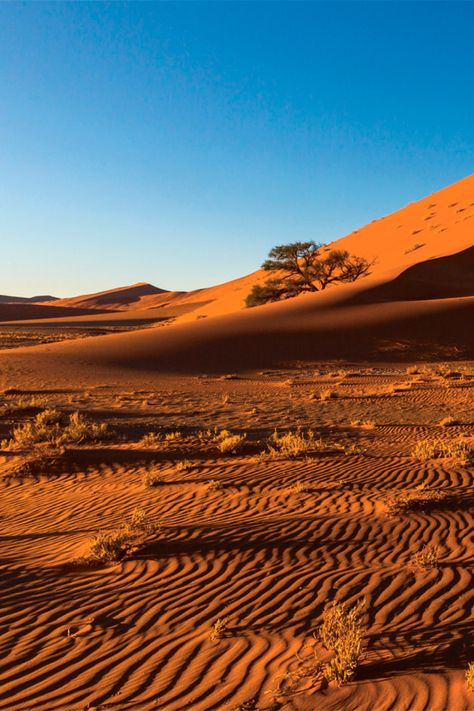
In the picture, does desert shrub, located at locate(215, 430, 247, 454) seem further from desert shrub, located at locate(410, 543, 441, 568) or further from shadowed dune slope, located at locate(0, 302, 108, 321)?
shadowed dune slope, located at locate(0, 302, 108, 321)

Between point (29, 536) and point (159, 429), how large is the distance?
25.4 ft

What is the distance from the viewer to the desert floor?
3.92 meters

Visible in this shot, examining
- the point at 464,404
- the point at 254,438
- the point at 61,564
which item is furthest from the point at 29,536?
the point at 464,404

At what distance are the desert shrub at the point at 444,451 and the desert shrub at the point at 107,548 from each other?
6644 mm

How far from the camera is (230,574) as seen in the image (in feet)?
19.4

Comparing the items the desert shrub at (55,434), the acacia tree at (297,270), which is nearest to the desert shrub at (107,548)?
the desert shrub at (55,434)

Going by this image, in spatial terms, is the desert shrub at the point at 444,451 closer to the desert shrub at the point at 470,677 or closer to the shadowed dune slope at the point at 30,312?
the desert shrub at the point at 470,677

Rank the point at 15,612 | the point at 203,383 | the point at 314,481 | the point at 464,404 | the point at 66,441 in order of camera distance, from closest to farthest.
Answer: the point at 15,612, the point at 314,481, the point at 66,441, the point at 464,404, the point at 203,383

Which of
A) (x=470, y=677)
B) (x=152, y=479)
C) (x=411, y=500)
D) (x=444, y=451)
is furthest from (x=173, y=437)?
(x=470, y=677)

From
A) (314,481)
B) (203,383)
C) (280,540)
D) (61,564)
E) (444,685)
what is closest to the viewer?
(444,685)

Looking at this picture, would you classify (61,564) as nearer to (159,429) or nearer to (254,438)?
(254,438)

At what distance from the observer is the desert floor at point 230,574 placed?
154 inches

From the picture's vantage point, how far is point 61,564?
628 centimetres

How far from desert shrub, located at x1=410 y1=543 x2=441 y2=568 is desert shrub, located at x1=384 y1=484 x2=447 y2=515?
1608 millimetres
